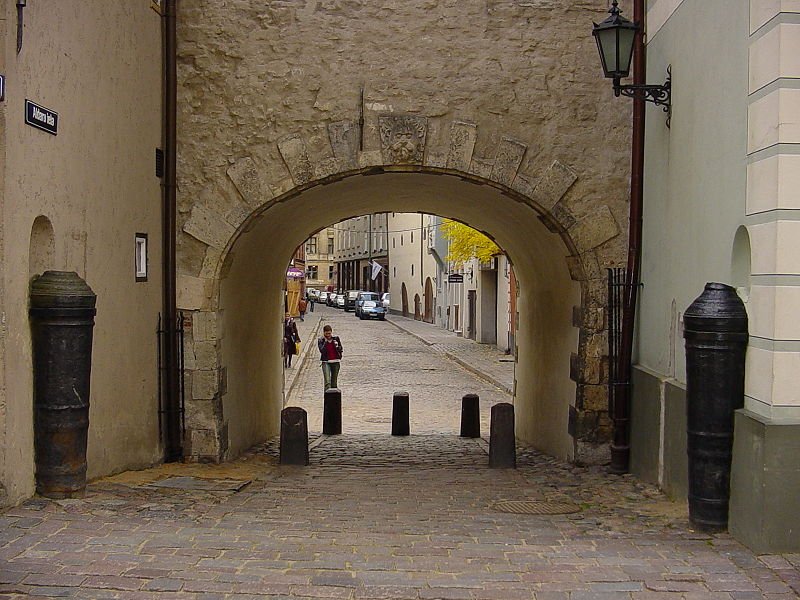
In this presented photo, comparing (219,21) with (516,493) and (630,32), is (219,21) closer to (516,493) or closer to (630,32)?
(630,32)

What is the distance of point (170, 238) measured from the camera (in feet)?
28.9

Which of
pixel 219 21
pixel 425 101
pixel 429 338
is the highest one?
pixel 219 21

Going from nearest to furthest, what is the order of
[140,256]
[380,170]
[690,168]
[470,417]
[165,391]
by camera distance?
[690,168], [140,256], [165,391], [380,170], [470,417]

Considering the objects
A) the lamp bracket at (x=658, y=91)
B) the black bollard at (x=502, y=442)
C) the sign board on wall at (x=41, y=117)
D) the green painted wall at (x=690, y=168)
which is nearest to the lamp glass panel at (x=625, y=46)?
the lamp bracket at (x=658, y=91)

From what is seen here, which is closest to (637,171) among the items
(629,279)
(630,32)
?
(629,279)

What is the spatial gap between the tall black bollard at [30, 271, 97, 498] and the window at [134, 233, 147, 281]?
1.92 metres

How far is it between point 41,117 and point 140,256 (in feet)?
7.60

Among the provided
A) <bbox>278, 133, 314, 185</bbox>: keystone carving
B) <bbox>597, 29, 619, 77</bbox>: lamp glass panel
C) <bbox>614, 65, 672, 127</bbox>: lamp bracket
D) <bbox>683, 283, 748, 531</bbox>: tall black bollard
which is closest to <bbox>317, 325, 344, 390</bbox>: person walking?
<bbox>278, 133, 314, 185</bbox>: keystone carving

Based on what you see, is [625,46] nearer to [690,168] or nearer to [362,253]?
[690,168]

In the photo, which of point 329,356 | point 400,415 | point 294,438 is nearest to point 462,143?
point 294,438

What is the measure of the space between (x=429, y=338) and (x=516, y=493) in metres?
26.9

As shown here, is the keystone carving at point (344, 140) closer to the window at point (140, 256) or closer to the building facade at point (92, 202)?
the building facade at point (92, 202)

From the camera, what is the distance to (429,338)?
114ft

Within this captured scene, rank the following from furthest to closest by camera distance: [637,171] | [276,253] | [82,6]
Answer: [276,253]
[637,171]
[82,6]
